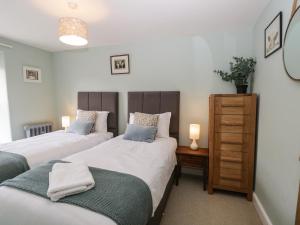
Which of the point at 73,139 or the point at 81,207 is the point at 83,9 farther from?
the point at 81,207

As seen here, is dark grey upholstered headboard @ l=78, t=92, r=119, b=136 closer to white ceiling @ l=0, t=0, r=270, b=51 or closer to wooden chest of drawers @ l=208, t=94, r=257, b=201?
white ceiling @ l=0, t=0, r=270, b=51

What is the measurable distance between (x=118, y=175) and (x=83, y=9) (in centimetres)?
189

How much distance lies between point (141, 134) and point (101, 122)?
106 cm

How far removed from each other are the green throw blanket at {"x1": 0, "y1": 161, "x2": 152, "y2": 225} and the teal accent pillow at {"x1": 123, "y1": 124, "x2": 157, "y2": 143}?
1.08m

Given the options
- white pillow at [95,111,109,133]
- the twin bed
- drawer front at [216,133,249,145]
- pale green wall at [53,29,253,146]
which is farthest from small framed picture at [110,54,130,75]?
drawer front at [216,133,249,145]

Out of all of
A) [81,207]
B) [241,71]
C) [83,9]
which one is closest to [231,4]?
[241,71]

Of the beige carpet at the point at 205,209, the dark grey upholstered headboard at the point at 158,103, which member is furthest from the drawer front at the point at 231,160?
the dark grey upholstered headboard at the point at 158,103

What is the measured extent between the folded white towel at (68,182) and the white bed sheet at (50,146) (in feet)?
2.78

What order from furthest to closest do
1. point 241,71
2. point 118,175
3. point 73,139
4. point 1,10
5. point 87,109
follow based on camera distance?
point 87,109 < point 73,139 < point 241,71 < point 1,10 < point 118,175

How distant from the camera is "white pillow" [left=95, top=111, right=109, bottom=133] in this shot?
10.7 feet

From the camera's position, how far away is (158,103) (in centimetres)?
299

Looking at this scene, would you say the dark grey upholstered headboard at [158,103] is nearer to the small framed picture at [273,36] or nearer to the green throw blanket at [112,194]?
the small framed picture at [273,36]

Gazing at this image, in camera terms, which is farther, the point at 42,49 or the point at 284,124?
the point at 42,49

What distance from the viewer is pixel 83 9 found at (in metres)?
1.99
